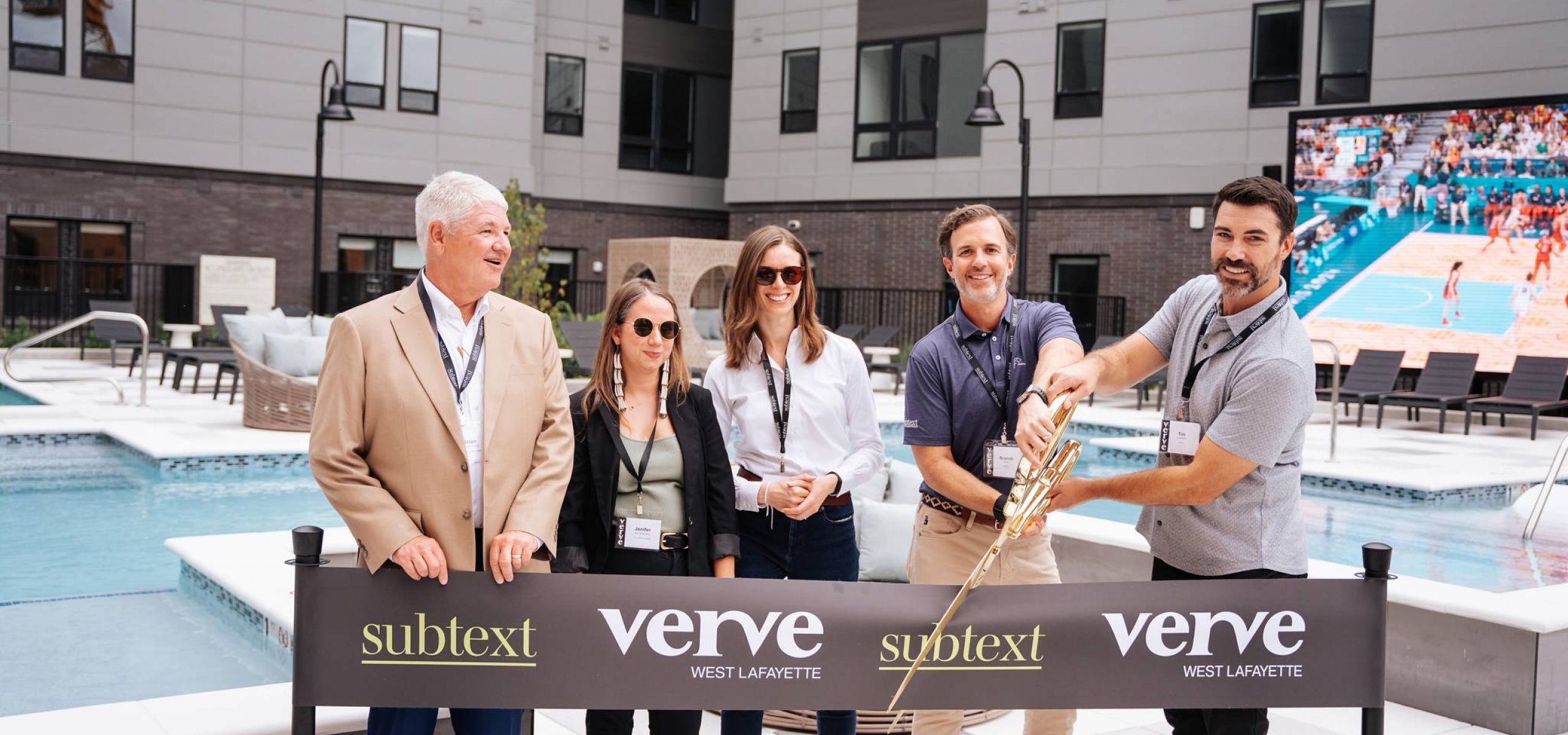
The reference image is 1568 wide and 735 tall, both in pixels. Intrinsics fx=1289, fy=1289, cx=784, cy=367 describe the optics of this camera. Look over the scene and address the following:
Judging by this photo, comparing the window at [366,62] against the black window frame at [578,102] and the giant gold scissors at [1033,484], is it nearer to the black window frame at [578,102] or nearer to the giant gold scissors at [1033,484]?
the black window frame at [578,102]

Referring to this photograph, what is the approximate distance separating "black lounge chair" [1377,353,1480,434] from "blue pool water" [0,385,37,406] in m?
15.7

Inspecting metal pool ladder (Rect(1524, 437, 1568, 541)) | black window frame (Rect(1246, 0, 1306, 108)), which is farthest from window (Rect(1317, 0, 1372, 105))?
metal pool ladder (Rect(1524, 437, 1568, 541))

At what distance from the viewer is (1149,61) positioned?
71.2 feet

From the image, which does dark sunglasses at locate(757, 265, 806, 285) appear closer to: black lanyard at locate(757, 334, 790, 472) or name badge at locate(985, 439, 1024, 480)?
black lanyard at locate(757, 334, 790, 472)

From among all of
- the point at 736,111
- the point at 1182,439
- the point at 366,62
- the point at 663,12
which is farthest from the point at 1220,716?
the point at 663,12

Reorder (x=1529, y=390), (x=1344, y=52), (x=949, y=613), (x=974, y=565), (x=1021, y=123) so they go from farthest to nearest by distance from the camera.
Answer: (x=1344, y=52) → (x=1021, y=123) → (x=1529, y=390) → (x=974, y=565) → (x=949, y=613)

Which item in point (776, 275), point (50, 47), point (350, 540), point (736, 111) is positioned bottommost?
point (350, 540)

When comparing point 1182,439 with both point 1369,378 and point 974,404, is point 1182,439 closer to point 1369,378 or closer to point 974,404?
point 974,404

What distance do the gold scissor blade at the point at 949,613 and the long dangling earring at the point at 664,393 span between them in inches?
37.2

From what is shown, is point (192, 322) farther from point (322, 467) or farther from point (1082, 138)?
point (322, 467)

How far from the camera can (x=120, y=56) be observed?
71.4 feet

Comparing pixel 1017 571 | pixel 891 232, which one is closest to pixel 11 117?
pixel 891 232

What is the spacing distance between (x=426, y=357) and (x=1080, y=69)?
69.6 feet

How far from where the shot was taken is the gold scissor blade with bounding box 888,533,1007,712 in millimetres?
2621
